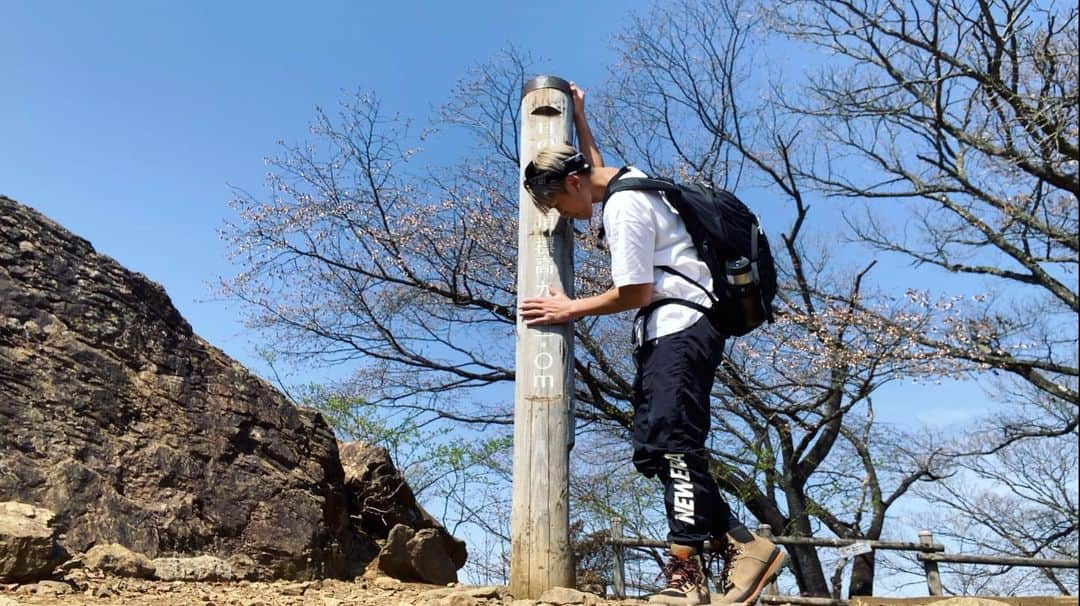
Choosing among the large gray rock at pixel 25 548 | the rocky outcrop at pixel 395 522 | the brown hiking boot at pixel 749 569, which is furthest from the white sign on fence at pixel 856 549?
the large gray rock at pixel 25 548

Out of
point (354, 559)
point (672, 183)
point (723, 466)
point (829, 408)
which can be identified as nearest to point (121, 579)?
point (354, 559)

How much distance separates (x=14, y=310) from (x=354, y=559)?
225cm

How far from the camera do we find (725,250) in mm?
2650

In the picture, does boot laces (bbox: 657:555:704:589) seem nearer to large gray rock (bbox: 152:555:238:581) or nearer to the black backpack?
the black backpack

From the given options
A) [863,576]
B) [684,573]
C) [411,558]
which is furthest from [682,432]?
[863,576]

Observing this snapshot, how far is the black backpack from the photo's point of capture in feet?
8.60

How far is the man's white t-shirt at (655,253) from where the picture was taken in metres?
2.59

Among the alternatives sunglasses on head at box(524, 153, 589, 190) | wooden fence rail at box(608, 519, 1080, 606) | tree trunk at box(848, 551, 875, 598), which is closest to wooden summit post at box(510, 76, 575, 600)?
sunglasses on head at box(524, 153, 589, 190)

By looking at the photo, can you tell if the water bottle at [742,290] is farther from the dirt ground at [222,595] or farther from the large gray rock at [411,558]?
the large gray rock at [411,558]

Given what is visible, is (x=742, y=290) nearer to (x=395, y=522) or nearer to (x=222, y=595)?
(x=222, y=595)

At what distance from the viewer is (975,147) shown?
10.6m

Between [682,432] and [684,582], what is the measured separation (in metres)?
0.49

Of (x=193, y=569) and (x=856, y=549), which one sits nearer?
(x=193, y=569)

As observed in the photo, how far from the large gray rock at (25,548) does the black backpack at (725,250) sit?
7.61 ft
